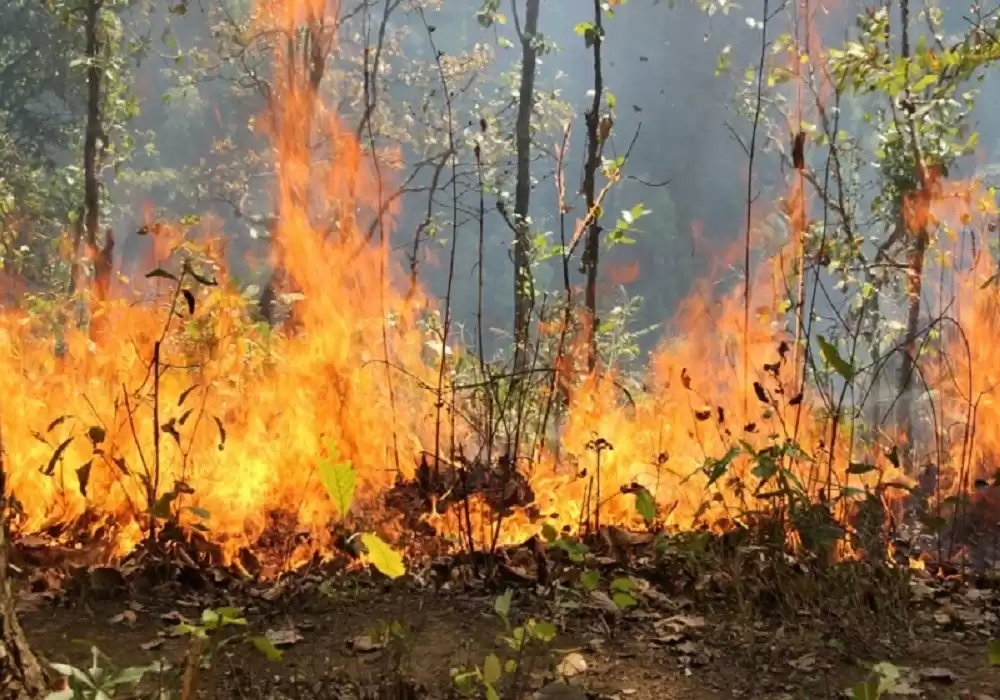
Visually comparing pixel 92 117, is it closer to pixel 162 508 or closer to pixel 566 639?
pixel 162 508

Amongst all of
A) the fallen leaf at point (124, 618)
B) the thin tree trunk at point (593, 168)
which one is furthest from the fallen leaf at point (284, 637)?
the thin tree trunk at point (593, 168)

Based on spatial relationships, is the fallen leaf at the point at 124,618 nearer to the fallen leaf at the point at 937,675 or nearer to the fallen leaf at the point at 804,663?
the fallen leaf at the point at 804,663

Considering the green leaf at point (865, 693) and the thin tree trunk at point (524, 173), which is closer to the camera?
the green leaf at point (865, 693)

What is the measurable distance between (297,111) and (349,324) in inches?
67.0

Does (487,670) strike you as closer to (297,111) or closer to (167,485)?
(167,485)

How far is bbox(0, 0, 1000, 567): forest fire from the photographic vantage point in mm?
2219

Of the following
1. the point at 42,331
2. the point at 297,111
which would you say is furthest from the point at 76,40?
the point at 297,111

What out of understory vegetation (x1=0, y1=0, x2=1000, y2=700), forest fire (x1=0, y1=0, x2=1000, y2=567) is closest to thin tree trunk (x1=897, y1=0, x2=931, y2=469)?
understory vegetation (x1=0, y1=0, x2=1000, y2=700)

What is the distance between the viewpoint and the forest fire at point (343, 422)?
2219 millimetres

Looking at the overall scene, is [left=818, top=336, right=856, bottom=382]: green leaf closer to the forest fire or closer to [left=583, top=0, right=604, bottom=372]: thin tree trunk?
the forest fire

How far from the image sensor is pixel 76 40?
6.41 m

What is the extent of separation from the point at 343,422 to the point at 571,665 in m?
1.23

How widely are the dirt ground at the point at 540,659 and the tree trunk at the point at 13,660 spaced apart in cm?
30

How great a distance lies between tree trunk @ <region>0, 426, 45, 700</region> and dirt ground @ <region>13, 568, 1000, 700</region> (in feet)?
1.00
